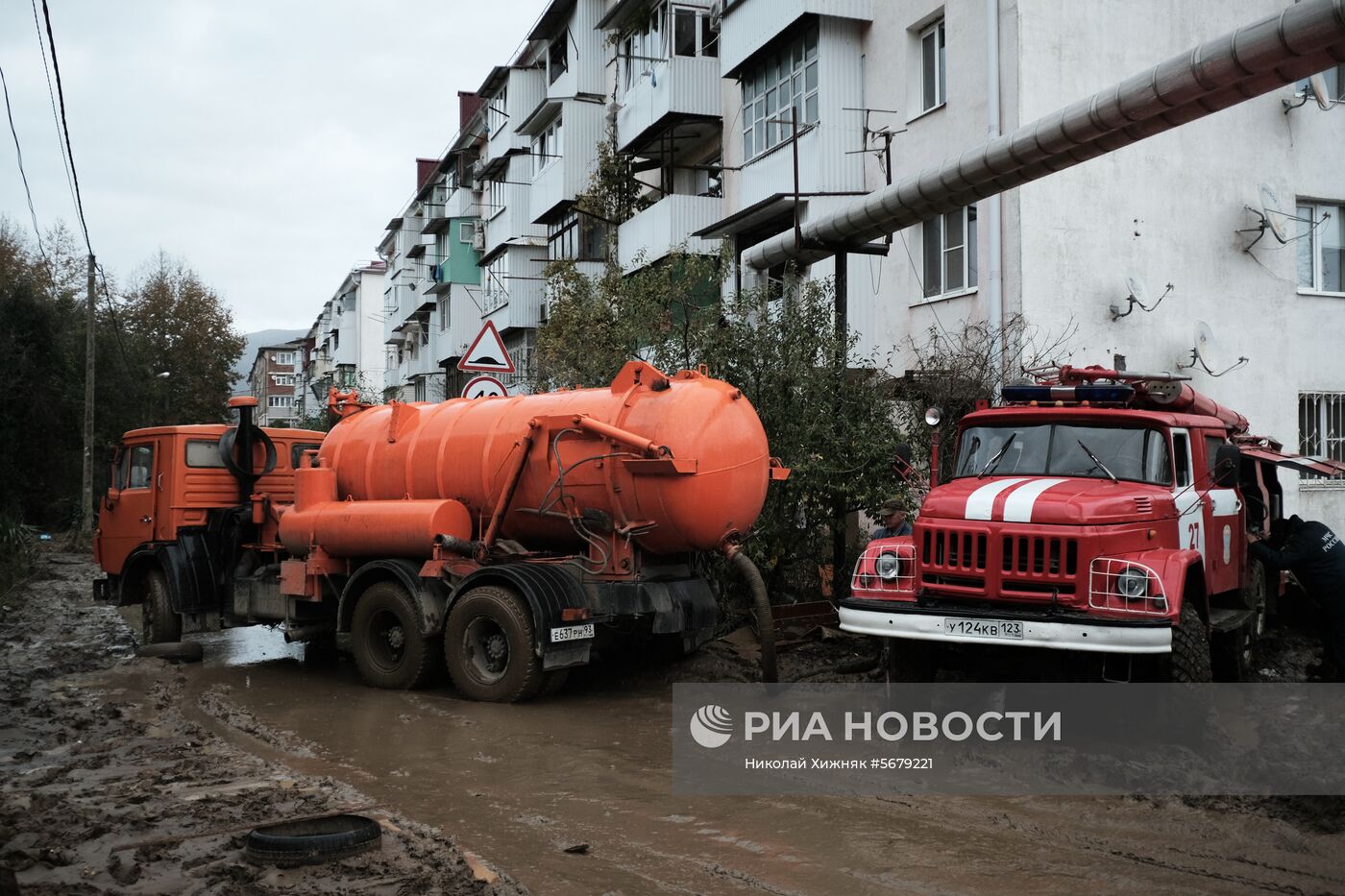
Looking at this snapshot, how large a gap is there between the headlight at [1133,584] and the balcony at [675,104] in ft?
61.6

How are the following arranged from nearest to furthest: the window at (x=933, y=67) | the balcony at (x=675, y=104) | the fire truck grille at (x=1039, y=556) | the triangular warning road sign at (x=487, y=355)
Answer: the fire truck grille at (x=1039, y=556) → the triangular warning road sign at (x=487, y=355) → the window at (x=933, y=67) → the balcony at (x=675, y=104)

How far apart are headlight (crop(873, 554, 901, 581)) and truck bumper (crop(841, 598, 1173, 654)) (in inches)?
14.7

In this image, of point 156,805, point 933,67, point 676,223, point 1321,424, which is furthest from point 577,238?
point 156,805

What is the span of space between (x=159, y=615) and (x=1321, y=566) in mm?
11849

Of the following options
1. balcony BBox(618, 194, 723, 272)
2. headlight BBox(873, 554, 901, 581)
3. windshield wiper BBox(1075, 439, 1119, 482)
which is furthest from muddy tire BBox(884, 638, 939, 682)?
balcony BBox(618, 194, 723, 272)

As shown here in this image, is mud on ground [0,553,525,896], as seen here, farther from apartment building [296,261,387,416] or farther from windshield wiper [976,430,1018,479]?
apartment building [296,261,387,416]

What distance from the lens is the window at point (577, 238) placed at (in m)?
29.9

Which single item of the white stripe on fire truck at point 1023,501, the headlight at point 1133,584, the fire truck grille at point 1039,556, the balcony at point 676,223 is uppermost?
the balcony at point 676,223

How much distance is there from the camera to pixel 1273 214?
16938 millimetres

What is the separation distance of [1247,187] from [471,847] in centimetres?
1651

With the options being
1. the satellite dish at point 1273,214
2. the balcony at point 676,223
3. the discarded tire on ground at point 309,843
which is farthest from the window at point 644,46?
the discarded tire on ground at point 309,843

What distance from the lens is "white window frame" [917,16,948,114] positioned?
56.7 feet

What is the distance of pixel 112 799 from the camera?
642 cm

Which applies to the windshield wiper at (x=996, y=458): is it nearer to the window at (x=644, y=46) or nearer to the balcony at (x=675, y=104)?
the balcony at (x=675, y=104)
